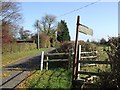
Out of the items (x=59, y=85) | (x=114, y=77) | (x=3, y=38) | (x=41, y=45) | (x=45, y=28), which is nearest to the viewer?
(x=114, y=77)

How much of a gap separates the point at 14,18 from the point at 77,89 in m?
42.0

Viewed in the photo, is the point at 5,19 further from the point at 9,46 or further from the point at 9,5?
the point at 9,46

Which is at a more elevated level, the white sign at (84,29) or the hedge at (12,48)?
the white sign at (84,29)

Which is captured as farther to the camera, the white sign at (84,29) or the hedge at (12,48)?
the hedge at (12,48)

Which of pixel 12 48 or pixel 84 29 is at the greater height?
pixel 84 29

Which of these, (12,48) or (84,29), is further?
(12,48)

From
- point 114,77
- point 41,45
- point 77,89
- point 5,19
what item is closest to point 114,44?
point 114,77

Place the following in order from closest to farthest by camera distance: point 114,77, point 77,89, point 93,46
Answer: point 114,77, point 77,89, point 93,46

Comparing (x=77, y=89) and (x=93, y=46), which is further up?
(x=93, y=46)

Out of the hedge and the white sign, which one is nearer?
the white sign

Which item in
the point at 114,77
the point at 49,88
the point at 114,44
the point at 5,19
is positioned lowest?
the point at 49,88

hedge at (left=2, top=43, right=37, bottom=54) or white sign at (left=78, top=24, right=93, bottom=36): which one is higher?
white sign at (left=78, top=24, right=93, bottom=36)

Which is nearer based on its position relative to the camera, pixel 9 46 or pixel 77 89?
pixel 77 89

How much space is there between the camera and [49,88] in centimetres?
1041
